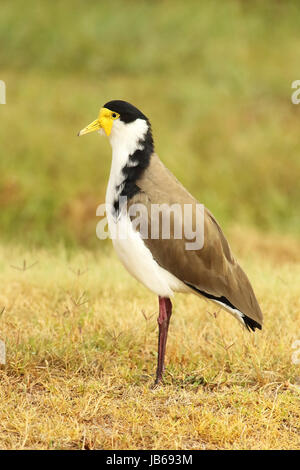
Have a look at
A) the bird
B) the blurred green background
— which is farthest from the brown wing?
the blurred green background

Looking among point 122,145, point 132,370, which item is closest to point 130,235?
point 122,145

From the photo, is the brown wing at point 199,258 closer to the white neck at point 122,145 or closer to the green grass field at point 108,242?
the white neck at point 122,145

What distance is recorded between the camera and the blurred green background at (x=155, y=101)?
9.09 metres

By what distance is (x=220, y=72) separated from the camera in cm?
1223

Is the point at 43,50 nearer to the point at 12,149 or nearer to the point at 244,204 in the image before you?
the point at 12,149

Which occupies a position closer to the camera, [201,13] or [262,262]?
[262,262]

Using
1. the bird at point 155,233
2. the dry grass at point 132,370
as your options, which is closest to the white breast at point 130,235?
the bird at point 155,233

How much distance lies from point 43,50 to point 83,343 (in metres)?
9.75

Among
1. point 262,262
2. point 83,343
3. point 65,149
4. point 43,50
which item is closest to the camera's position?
point 83,343

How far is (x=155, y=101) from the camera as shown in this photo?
11.3 meters

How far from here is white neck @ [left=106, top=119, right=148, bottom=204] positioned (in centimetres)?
392

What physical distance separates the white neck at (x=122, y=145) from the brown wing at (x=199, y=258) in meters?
0.13

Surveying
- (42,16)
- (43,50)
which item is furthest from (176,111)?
(42,16)
